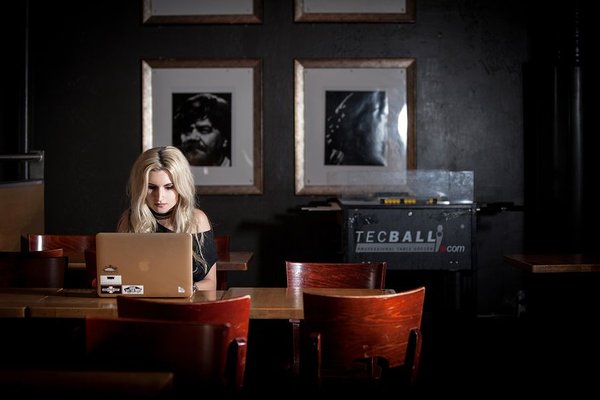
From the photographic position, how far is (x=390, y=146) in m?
6.31

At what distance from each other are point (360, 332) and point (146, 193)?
4.95 ft

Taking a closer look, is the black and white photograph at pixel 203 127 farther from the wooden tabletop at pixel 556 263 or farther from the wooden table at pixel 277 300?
the wooden table at pixel 277 300

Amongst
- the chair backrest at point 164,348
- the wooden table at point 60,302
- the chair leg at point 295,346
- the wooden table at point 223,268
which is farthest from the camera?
the wooden table at point 223,268

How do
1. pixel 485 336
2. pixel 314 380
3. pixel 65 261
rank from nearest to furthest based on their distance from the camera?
pixel 314 380 < pixel 65 261 < pixel 485 336

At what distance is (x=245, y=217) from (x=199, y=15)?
163cm

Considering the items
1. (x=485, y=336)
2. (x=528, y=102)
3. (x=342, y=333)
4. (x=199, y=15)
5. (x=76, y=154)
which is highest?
(x=199, y=15)

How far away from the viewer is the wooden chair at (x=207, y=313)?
107 inches

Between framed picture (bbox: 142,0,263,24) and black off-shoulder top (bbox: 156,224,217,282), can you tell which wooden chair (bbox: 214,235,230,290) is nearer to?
black off-shoulder top (bbox: 156,224,217,282)

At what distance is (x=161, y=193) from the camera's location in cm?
390

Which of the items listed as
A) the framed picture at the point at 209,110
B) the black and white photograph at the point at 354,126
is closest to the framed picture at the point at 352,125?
the black and white photograph at the point at 354,126

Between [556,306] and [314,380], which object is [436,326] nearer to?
[556,306]

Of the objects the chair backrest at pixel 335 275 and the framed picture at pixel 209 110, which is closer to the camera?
the chair backrest at pixel 335 275

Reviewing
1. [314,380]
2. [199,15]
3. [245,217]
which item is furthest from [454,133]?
[314,380]

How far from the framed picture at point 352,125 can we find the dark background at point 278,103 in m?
0.10
